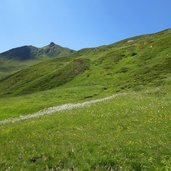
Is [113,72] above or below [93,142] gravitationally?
above

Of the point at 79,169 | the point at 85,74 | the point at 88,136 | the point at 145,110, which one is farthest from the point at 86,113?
the point at 85,74

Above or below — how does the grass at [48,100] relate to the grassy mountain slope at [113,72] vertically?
below

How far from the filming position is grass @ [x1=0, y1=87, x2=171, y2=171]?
2377 centimetres

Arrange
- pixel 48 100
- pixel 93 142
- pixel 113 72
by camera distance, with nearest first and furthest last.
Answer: pixel 93 142, pixel 48 100, pixel 113 72

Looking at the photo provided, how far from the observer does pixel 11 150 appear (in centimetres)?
2852

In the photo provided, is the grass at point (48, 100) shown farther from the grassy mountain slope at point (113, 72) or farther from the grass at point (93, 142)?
the grass at point (93, 142)

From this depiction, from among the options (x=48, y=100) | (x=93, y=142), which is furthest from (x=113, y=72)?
(x=93, y=142)

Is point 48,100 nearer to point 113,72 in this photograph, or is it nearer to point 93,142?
point 113,72

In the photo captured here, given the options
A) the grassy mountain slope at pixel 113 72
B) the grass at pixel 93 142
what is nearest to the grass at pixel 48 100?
the grassy mountain slope at pixel 113 72

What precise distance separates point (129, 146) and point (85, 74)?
300 feet

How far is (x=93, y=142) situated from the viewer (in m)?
26.9

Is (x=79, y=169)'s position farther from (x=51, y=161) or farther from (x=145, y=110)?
(x=145, y=110)

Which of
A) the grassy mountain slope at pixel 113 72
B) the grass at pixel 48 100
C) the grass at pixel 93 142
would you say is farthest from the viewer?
the grassy mountain slope at pixel 113 72

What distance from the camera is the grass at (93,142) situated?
23.8 meters
